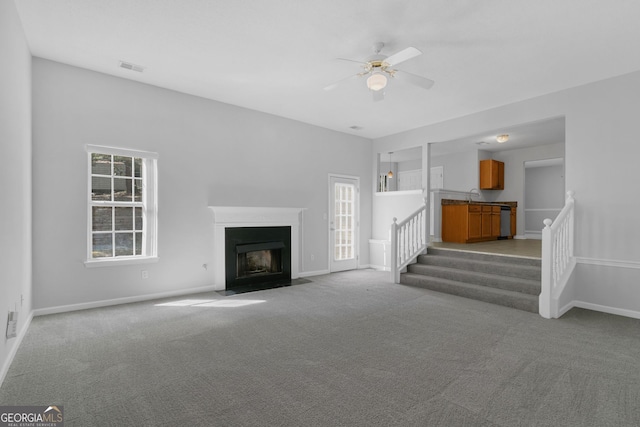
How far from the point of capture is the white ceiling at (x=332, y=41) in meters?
2.87

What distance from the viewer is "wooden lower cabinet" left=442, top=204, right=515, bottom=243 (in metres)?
7.19

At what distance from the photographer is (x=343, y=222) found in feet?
23.6

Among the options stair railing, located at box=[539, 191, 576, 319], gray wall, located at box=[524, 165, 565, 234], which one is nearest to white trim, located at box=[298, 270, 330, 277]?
stair railing, located at box=[539, 191, 576, 319]

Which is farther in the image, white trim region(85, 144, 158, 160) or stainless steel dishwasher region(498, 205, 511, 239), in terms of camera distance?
stainless steel dishwasher region(498, 205, 511, 239)

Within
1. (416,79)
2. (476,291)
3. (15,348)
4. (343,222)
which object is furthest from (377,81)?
(15,348)

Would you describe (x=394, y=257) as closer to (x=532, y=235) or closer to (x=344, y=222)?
(x=344, y=222)

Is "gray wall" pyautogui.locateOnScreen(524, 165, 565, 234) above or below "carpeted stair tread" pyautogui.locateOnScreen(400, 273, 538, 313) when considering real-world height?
above

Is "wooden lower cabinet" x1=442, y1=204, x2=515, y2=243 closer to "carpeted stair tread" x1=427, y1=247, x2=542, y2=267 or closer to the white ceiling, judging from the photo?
"carpeted stair tread" x1=427, y1=247, x2=542, y2=267

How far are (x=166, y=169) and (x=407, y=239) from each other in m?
4.33

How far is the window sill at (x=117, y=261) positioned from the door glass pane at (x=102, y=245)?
0.12 metres

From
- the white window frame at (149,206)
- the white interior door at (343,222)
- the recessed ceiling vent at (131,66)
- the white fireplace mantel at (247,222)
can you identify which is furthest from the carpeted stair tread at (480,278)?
the recessed ceiling vent at (131,66)

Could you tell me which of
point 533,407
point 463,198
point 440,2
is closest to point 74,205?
point 440,2

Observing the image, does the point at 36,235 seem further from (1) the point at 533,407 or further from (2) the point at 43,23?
(1) the point at 533,407

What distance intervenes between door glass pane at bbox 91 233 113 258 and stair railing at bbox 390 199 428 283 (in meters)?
4.45
